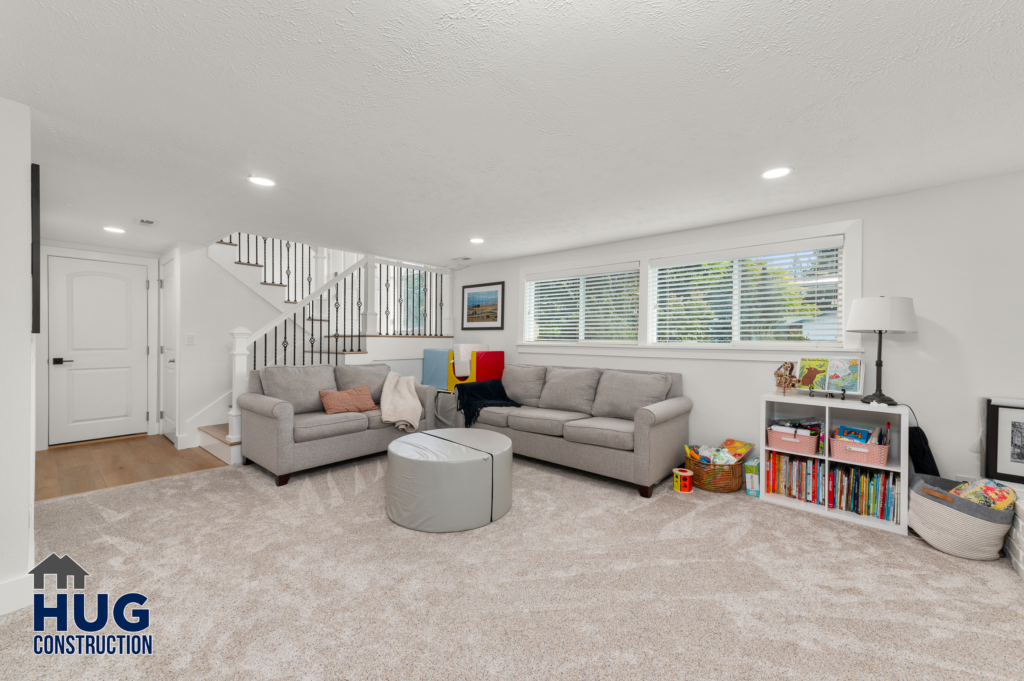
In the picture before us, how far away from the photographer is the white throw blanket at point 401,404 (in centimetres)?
414

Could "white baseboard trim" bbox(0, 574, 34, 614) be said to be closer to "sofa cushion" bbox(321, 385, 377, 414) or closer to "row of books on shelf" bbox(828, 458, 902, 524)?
"sofa cushion" bbox(321, 385, 377, 414)

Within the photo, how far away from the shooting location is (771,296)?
3605mm

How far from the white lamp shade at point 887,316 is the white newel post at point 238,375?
4906mm

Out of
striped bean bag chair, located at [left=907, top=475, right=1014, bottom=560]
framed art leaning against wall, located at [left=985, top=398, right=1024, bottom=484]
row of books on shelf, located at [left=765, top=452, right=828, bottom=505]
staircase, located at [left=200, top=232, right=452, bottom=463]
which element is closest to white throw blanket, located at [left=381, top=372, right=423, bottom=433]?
staircase, located at [left=200, top=232, right=452, bottom=463]

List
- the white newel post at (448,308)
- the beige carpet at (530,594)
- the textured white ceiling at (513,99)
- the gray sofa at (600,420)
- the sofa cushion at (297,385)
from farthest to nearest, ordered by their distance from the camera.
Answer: the white newel post at (448,308), the sofa cushion at (297,385), the gray sofa at (600,420), the beige carpet at (530,594), the textured white ceiling at (513,99)

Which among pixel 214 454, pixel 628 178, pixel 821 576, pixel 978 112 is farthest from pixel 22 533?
pixel 978 112

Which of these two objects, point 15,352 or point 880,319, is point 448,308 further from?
point 880,319

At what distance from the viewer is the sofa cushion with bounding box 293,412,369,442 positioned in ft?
11.6

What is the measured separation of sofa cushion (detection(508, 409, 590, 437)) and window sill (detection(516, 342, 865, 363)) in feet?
2.62

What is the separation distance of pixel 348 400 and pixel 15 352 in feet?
7.65

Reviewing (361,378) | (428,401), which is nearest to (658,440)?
(428,401)

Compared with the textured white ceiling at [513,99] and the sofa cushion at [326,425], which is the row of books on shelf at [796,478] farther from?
the sofa cushion at [326,425]

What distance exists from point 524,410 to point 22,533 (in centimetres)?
327

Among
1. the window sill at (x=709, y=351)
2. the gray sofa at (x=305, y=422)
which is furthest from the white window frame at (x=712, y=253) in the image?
the gray sofa at (x=305, y=422)
